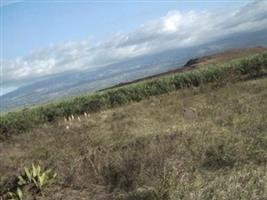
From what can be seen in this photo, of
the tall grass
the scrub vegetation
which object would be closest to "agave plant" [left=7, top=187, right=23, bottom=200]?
the scrub vegetation

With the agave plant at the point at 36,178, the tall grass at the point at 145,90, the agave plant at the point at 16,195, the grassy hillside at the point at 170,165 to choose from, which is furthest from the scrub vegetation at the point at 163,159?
the tall grass at the point at 145,90

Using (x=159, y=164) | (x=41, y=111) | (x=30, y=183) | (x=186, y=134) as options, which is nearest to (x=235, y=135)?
(x=186, y=134)

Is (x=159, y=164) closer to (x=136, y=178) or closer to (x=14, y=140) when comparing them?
(x=136, y=178)

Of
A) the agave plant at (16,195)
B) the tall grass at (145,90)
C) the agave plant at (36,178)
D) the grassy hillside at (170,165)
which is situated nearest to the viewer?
the grassy hillside at (170,165)

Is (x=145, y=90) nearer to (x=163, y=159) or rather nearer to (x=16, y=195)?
(x=163, y=159)

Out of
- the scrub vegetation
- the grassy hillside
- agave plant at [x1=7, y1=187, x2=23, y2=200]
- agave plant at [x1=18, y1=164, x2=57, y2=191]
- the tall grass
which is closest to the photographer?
the grassy hillside

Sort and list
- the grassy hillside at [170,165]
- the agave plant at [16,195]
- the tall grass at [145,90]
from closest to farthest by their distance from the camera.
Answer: the grassy hillside at [170,165] → the agave plant at [16,195] → the tall grass at [145,90]

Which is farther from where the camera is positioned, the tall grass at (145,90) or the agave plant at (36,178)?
the tall grass at (145,90)

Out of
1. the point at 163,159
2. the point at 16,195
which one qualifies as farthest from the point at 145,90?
the point at 16,195

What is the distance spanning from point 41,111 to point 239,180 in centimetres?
2756

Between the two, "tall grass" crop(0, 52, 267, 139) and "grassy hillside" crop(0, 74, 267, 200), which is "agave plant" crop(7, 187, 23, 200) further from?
"tall grass" crop(0, 52, 267, 139)

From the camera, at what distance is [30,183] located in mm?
11250

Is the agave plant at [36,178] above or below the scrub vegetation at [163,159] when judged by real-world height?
above

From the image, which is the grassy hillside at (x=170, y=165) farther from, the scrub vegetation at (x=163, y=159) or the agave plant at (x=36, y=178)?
the agave plant at (x=36, y=178)
